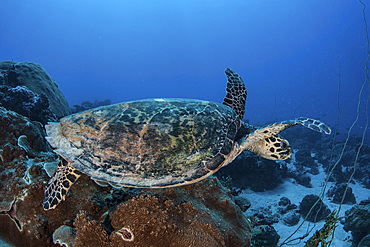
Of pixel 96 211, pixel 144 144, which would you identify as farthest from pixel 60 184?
pixel 144 144

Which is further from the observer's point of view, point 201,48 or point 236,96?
point 201,48

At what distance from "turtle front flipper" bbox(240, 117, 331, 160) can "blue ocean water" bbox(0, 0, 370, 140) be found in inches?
3286

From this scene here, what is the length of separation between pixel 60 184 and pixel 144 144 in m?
1.17

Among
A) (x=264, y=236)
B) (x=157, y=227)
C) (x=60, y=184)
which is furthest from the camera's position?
(x=264, y=236)

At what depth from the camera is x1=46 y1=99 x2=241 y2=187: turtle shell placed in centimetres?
242

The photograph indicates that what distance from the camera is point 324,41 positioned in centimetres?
9756

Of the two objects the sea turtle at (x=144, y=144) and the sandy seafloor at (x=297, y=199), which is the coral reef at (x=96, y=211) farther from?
the sandy seafloor at (x=297, y=199)

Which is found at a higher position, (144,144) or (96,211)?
(144,144)

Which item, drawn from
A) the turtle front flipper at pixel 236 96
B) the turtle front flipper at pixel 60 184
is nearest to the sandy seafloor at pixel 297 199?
the turtle front flipper at pixel 236 96

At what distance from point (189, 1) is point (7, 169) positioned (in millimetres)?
118612

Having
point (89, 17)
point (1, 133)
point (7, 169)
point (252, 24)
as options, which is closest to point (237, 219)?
point (7, 169)

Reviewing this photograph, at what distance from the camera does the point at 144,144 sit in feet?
8.29

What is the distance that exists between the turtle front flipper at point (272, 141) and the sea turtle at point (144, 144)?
0.06 ft

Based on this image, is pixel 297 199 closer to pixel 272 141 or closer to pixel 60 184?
pixel 272 141
